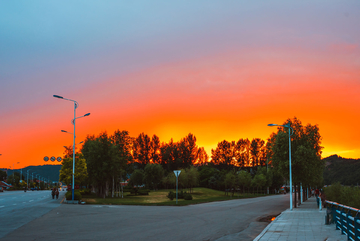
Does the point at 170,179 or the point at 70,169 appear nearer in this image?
the point at 70,169

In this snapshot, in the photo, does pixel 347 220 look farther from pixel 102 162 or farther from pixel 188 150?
pixel 188 150

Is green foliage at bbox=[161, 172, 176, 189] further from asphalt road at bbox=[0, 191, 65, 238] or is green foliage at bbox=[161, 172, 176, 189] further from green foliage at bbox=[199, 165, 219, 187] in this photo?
asphalt road at bbox=[0, 191, 65, 238]

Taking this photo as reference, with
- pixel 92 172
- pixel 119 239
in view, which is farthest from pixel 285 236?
pixel 92 172

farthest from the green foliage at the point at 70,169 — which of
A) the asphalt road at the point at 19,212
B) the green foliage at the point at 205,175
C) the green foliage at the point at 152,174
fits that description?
the green foliage at the point at 205,175

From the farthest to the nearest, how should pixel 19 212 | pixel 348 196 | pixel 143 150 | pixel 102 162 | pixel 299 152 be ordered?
1. pixel 143 150
2. pixel 102 162
3. pixel 299 152
4. pixel 19 212
5. pixel 348 196

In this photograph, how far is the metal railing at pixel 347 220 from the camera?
9.86 metres

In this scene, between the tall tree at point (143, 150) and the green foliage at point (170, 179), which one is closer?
the green foliage at point (170, 179)

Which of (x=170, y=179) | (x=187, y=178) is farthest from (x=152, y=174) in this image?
(x=187, y=178)

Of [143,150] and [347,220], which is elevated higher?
[143,150]

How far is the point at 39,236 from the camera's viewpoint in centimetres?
1282

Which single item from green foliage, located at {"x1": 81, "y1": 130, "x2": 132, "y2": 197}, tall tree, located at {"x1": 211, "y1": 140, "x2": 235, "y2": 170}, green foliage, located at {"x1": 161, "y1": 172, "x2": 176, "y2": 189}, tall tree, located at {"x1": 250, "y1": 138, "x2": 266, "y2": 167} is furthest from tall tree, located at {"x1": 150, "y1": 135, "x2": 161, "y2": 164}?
green foliage, located at {"x1": 81, "y1": 130, "x2": 132, "y2": 197}

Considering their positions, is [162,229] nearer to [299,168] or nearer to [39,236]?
[39,236]

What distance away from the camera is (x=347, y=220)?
11.4m

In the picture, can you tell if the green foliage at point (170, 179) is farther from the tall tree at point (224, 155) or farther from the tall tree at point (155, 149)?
the tall tree at point (224, 155)
